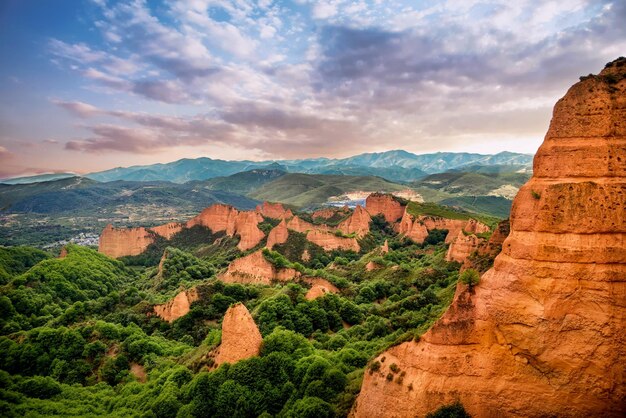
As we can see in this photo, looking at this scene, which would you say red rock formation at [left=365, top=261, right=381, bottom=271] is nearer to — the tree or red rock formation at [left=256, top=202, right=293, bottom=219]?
the tree

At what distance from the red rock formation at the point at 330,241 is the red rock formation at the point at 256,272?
28.6 meters

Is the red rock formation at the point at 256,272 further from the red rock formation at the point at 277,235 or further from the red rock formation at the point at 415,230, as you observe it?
the red rock formation at the point at 415,230

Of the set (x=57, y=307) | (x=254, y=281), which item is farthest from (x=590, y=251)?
(x=57, y=307)

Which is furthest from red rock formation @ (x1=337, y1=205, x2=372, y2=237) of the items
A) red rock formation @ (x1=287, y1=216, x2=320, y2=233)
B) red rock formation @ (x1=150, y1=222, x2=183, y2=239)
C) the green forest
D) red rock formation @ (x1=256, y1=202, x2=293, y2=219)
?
red rock formation @ (x1=150, y1=222, x2=183, y2=239)

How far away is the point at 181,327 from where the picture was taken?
56875 millimetres

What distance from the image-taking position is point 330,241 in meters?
105

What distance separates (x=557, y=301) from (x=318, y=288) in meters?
40.8

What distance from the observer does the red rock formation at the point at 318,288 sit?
57.9 metres

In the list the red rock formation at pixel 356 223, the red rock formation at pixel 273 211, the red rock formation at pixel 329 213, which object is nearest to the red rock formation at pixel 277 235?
the red rock formation at pixel 356 223

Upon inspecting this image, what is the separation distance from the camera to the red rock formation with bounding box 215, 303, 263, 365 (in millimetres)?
36750

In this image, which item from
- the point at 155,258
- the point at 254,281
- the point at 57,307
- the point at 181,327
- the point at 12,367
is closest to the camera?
the point at 12,367

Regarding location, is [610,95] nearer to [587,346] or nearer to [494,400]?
[587,346]

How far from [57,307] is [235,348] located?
163 feet

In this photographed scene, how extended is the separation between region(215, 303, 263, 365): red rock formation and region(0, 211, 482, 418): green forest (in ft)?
3.79
